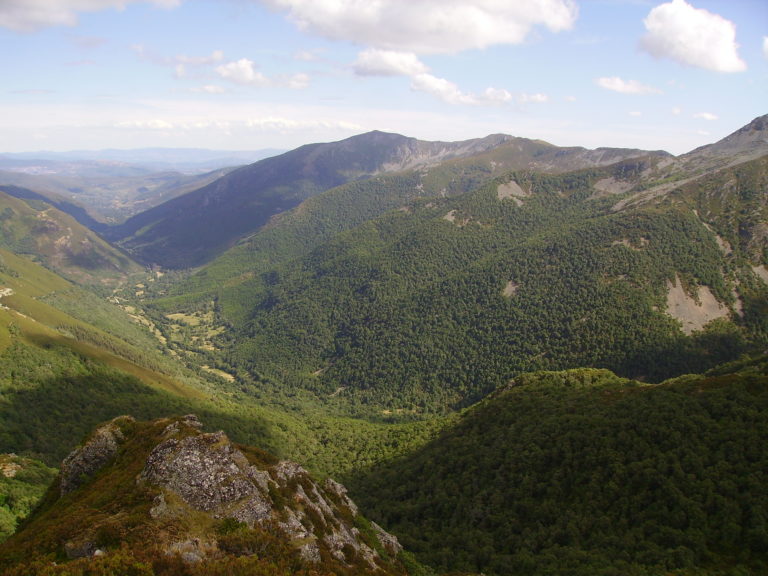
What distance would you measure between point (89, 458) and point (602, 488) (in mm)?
96567

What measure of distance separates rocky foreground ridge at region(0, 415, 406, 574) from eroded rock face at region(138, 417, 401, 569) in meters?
0.11

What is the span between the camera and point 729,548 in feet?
237

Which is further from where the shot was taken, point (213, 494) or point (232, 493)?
point (232, 493)

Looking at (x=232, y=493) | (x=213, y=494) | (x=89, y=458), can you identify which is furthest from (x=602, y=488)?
(x=89, y=458)

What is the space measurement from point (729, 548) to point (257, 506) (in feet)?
253

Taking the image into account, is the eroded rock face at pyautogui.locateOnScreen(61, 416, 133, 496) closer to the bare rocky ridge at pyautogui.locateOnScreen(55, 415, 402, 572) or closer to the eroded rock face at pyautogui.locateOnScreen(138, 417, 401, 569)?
the bare rocky ridge at pyautogui.locateOnScreen(55, 415, 402, 572)

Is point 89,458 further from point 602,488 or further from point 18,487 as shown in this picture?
point 602,488

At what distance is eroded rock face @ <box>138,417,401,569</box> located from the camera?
45656 mm

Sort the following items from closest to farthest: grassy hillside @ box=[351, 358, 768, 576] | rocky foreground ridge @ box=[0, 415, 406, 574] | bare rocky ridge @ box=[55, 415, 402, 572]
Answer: rocky foreground ridge @ box=[0, 415, 406, 574] → bare rocky ridge @ box=[55, 415, 402, 572] → grassy hillside @ box=[351, 358, 768, 576]

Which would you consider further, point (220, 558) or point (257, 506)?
point (257, 506)

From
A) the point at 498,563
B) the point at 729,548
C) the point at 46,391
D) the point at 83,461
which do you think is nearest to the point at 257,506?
the point at 83,461

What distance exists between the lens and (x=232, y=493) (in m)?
47.8

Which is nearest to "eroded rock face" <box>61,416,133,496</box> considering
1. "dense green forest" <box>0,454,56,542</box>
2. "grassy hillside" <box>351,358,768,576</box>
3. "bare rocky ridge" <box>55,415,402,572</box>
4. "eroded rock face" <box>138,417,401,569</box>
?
"bare rocky ridge" <box>55,415,402,572</box>

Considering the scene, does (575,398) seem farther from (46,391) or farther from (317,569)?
(46,391)
